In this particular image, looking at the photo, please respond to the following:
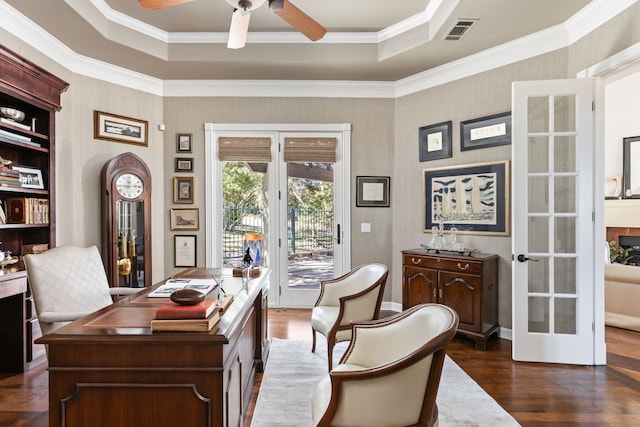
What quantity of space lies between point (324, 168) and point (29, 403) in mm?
3549

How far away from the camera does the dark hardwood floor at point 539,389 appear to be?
2334 mm

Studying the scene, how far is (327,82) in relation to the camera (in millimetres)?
4652

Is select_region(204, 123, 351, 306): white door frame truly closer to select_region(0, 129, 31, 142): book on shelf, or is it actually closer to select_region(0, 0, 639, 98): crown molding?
select_region(0, 0, 639, 98): crown molding

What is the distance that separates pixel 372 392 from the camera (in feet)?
5.10

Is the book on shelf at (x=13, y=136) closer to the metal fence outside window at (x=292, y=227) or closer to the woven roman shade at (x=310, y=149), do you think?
the metal fence outside window at (x=292, y=227)

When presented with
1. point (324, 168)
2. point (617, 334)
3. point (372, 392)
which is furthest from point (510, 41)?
point (372, 392)

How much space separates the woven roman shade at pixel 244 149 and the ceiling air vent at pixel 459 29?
7.65 feet

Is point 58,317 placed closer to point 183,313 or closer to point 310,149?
point 183,313

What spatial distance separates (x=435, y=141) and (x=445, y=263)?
147 centimetres

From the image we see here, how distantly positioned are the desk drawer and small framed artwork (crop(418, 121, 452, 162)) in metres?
1.21

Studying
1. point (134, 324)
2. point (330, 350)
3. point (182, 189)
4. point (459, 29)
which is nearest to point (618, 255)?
point (459, 29)

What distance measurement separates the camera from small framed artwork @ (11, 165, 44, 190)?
314 cm

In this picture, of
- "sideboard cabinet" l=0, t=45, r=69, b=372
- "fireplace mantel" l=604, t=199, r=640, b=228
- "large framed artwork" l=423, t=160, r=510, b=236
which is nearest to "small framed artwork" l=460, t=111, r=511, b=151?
"large framed artwork" l=423, t=160, r=510, b=236

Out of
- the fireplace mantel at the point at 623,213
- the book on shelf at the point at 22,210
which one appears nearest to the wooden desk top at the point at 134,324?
the book on shelf at the point at 22,210
